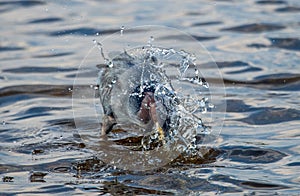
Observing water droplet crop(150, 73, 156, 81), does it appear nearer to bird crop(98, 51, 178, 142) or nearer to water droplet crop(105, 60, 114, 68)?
bird crop(98, 51, 178, 142)

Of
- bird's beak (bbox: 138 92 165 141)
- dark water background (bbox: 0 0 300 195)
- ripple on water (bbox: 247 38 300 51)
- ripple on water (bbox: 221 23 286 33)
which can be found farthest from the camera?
ripple on water (bbox: 221 23 286 33)

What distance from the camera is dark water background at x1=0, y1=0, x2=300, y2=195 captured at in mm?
5832

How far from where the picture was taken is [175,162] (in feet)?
20.5

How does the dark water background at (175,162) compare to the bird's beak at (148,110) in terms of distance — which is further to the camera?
the bird's beak at (148,110)

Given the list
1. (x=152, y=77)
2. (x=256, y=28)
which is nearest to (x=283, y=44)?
(x=256, y=28)

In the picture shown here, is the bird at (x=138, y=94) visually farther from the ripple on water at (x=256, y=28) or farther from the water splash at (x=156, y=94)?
the ripple on water at (x=256, y=28)

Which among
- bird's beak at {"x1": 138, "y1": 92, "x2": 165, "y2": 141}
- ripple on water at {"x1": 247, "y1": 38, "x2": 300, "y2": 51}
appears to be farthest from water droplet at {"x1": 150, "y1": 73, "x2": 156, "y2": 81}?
ripple on water at {"x1": 247, "y1": 38, "x2": 300, "y2": 51}

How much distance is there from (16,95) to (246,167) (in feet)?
9.48

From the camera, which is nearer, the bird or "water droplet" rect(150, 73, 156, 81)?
the bird

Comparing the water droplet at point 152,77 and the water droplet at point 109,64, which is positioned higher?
the water droplet at point 109,64

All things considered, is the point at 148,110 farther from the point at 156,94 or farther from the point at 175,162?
the point at 175,162

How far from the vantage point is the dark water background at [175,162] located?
5.83 metres

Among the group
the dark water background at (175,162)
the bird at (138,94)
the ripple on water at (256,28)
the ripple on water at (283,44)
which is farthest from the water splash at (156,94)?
the ripple on water at (256,28)

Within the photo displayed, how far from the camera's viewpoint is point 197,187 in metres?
5.68
